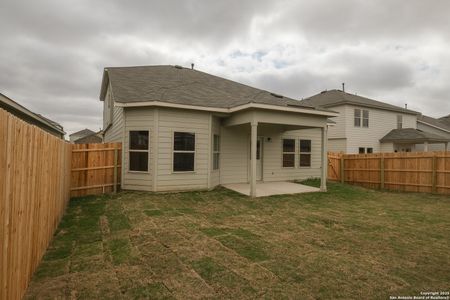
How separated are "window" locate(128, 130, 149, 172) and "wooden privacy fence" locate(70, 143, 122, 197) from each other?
498 mm

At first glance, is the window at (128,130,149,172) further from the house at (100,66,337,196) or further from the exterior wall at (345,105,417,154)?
the exterior wall at (345,105,417,154)

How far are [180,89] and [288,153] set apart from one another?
638cm

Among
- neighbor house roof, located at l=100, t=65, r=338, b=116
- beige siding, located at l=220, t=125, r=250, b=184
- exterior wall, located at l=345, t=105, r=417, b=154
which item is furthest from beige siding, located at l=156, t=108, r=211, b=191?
exterior wall, located at l=345, t=105, r=417, b=154

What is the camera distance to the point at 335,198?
9.81 metres

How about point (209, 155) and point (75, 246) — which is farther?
point (209, 155)

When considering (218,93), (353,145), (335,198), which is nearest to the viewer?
(335,198)

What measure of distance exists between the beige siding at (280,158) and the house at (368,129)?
5891 millimetres

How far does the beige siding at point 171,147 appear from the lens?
31.6ft

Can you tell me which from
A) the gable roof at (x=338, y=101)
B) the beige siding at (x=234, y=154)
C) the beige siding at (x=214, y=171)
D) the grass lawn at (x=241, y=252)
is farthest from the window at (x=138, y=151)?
the gable roof at (x=338, y=101)

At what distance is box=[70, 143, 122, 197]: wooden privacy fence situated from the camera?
8920 mm

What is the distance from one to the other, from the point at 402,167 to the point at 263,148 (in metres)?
6.73

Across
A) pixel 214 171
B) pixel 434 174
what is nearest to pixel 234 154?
pixel 214 171

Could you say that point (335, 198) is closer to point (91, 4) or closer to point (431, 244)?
point (431, 244)

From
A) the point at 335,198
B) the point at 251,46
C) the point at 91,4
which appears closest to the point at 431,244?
the point at 335,198
